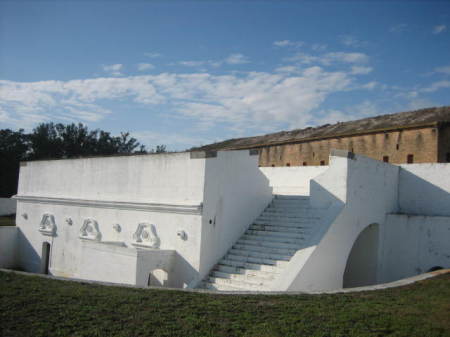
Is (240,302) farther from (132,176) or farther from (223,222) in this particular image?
(132,176)

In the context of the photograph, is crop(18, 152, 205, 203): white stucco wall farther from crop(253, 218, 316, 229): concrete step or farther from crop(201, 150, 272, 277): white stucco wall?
crop(253, 218, 316, 229): concrete step

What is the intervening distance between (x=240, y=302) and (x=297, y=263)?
265 cm

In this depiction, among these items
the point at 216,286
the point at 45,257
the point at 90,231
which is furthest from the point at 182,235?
the point at 45,257

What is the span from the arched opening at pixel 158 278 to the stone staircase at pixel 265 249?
1.36m

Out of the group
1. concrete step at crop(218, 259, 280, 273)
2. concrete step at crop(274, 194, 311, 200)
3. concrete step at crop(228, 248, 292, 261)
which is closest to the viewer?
concrete step at crop(218, 259, 280, 273)

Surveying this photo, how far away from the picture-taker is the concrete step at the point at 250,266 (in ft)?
31.6

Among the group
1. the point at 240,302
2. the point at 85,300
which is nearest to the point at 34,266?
the point at 85,300

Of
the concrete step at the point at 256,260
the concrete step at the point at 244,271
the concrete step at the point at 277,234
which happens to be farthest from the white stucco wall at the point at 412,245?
the concrete step at the point at 244,271

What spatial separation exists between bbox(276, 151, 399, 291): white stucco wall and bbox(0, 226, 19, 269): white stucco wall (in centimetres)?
1344

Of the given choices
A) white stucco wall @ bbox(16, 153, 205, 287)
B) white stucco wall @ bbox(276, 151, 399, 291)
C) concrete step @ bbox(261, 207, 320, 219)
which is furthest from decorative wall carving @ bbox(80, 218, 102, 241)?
white stucco wall @ bbox(276, 151, 399, 291)

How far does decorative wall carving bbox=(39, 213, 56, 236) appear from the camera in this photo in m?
15.7

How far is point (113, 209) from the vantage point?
513 inches

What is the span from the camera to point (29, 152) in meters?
37.9

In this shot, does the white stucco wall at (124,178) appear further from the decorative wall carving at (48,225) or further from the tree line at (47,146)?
the tree line at (47,146)
